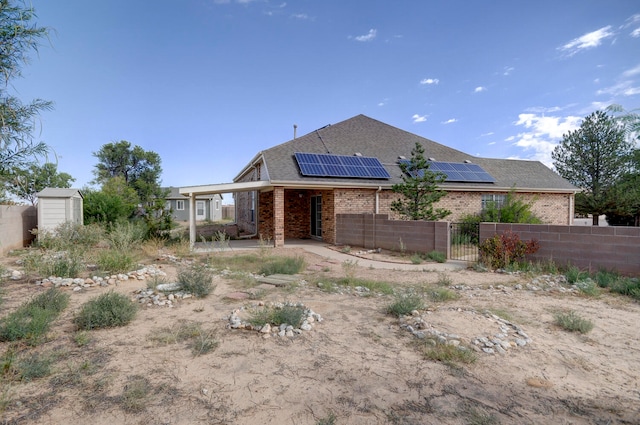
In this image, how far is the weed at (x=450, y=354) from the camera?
132 inches

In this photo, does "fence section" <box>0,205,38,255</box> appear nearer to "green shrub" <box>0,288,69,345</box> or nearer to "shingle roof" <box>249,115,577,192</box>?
"green shrub" <box>0,288,69,345</box>

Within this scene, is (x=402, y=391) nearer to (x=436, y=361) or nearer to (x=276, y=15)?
(x=436, y=361)

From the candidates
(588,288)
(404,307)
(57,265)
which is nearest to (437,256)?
(588,288)

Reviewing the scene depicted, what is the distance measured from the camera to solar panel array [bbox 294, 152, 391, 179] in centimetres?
1384

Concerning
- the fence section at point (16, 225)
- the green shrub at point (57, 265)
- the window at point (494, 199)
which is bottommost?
the green shrub at point (57, 265)

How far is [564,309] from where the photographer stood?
5.28 meters

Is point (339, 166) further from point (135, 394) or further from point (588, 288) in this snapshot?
point (135, 394)

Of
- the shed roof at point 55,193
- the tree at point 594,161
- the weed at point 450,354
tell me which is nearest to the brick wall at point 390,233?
the weed at point 450,354

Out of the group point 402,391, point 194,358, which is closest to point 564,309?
point 402,391

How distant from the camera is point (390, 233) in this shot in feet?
39.3

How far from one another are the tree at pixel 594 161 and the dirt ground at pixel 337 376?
2333 centimetres

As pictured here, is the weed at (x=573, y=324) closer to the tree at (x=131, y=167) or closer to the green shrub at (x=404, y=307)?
the green shrub at (x=404, y=307)

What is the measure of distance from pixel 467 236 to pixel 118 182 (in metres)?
28.0

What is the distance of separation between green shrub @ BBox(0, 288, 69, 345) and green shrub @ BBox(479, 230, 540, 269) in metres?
9.62
